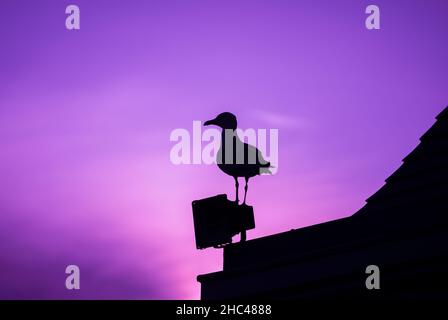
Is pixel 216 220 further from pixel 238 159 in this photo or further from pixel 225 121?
pixel 225 121

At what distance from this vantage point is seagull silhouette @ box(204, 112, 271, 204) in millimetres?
8602

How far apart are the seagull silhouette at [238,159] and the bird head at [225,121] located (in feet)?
0.62

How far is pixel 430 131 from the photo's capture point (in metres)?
9.26

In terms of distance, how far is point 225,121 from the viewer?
938cm

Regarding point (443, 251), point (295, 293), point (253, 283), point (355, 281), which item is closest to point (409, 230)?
point (443, 251)

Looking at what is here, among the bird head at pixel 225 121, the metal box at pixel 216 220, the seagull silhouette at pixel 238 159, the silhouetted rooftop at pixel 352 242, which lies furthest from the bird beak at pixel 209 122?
the silhouetted rooftop at pixel 352 242

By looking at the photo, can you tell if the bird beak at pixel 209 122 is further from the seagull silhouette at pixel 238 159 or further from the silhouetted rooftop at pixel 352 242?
the silhouetted rooftop at pixel 352 242

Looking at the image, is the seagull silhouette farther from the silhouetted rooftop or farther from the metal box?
the silhouetted rooftop

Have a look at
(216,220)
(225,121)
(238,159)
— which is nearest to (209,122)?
(225,121)

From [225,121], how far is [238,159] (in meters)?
0.98

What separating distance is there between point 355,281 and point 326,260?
425mm

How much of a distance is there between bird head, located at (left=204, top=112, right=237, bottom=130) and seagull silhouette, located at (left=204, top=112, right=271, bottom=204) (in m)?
0.19

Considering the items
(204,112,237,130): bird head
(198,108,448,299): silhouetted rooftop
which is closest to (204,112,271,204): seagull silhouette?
(204,112,237,130): bird head

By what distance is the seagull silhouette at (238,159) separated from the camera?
8.60m
